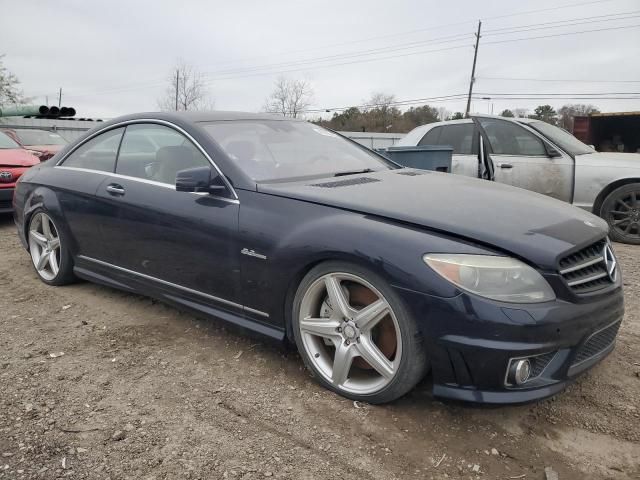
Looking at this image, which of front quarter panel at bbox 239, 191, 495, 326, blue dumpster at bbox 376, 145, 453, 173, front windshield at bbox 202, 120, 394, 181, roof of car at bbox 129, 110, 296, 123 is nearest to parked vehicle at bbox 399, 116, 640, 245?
blue dumpster at bbox 376, 145, 453, 173

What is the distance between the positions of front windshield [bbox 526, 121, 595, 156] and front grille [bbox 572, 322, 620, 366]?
466 cm

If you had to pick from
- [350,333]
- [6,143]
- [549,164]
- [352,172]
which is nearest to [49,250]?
[352,172]

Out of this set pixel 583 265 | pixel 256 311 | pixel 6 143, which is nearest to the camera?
pixel 583 265

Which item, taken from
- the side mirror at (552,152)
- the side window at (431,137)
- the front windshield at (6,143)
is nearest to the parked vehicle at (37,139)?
the front windshield at (6,143)

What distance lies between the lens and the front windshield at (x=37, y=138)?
10695mm

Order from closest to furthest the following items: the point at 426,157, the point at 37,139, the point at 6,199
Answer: the point at 426,157 < the point at 6,199 < the point at 37,139

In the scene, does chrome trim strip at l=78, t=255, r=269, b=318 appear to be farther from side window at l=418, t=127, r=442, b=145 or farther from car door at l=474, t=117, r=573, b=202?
side window at l=418, t=127, r=442, b=145

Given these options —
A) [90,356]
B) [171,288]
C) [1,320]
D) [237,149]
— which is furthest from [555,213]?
[1,320]

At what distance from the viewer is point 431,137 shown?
7562mm

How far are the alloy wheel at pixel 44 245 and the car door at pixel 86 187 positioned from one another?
320 mm

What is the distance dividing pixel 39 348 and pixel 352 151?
242cm

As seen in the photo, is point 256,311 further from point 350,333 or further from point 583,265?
point 583,265

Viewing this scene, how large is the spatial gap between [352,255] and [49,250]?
3028 mm

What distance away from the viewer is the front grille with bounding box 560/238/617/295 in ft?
7.30
